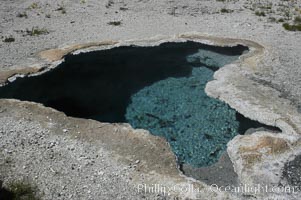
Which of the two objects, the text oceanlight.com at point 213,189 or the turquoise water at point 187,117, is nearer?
the text oceanlight.com at point 213,189

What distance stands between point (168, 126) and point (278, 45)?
1428 cm

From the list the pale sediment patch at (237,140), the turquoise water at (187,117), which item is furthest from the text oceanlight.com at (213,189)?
the turquoise water at (187,117)

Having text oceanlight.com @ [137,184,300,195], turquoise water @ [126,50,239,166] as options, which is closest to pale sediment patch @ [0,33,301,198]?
text oceanlight.com @ [137,184,300,195]

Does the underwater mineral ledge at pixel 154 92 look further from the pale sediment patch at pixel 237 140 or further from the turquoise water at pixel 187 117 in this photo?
the pale sediment patch at pixel 237 140

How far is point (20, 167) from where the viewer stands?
15.8 meters

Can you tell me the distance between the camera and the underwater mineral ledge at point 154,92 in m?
19.8

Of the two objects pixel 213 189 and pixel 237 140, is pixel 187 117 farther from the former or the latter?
pixel 213 189

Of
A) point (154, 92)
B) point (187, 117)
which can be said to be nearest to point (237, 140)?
point (187, 117)

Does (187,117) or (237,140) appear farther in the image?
(187,117)

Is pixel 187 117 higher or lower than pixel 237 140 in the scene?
lower

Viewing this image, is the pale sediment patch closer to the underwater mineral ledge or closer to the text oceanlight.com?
the text oceanlight.com

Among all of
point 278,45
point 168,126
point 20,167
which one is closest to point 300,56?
point 278,45

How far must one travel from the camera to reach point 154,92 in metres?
24.5

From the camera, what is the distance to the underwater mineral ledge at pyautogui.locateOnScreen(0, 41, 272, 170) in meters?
19.8
